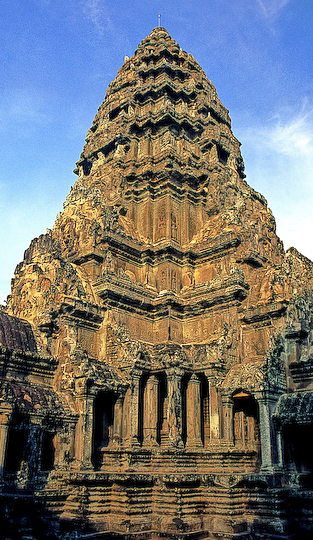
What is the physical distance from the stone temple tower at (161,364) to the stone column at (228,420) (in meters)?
0.06

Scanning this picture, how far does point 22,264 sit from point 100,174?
333 inches

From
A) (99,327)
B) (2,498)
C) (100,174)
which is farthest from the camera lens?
(100,174)

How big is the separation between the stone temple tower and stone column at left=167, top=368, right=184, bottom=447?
0.06 metres

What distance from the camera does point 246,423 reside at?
15.2 metres

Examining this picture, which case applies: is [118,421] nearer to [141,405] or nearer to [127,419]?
[127,419]

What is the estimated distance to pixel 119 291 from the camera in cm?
1695

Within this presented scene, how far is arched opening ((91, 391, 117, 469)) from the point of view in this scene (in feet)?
47.2

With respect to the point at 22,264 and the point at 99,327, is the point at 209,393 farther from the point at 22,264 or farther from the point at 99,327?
the point at 22,264

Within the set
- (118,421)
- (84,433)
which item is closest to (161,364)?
(118,421)

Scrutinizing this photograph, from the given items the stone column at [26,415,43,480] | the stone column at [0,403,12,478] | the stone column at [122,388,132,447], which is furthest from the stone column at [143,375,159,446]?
the stone column at [0,403,12,478]

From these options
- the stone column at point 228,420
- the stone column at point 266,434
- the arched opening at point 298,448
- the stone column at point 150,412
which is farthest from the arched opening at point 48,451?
the arched opening at point 298,448

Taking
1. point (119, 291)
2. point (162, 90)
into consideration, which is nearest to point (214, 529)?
point (119, 291)

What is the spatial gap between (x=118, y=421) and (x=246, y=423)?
4.25 metres

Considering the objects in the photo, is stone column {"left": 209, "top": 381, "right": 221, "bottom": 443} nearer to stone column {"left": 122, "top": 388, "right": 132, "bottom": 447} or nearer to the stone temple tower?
the stone temple tower
